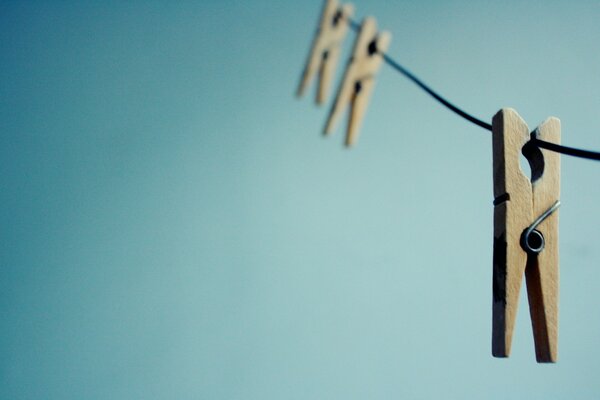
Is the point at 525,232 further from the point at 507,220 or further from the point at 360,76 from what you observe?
the point at 360,76

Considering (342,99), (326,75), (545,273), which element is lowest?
(545,273)

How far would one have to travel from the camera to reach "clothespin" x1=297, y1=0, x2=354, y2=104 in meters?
1.56

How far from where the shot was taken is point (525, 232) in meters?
0.62

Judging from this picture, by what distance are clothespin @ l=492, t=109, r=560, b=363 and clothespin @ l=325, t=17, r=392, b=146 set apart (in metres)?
0.80

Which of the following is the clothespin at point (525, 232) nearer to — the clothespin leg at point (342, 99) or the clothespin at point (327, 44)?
the clothespin leg at point (342, 99)

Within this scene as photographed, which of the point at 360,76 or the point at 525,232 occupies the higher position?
the point at 360,76

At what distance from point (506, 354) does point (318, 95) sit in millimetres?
1168

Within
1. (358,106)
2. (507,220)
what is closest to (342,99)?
(358,106)

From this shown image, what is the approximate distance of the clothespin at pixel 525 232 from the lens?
61 cm

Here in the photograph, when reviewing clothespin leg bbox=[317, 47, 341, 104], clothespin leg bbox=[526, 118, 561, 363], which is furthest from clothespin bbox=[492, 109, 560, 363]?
clothespin leg bbox=[317, 47, 341, 104]

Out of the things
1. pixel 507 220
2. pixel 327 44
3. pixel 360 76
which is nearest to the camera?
pixel 507 220

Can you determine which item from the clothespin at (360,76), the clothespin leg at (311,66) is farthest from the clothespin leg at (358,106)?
the clothespin leg at (311,66)

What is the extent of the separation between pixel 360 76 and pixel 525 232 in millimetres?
930

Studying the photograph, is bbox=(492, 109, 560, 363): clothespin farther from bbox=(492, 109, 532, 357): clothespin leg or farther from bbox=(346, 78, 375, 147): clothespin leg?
bbox=(346, 78, 375, 147): clothespin leg
